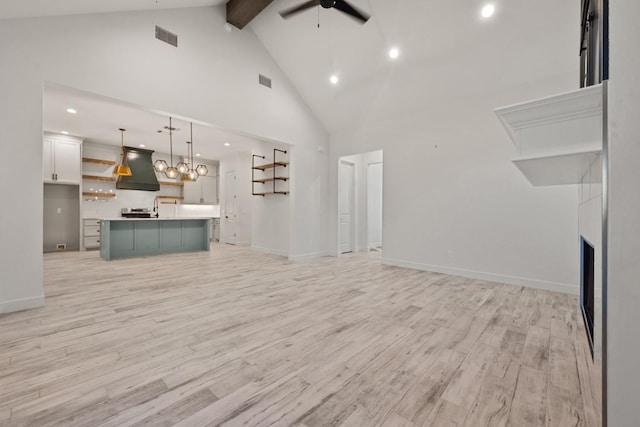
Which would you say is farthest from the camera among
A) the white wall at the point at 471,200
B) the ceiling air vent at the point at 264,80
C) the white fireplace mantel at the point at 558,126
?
the ceiling air vent at the point at 264,80

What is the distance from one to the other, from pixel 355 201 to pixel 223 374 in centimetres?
599

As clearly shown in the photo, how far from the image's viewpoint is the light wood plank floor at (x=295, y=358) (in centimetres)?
146

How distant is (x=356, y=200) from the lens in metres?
7.39

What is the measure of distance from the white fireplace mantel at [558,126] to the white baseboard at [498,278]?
3301 mm

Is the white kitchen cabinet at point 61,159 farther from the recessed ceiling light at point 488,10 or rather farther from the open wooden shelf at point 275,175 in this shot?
the recessed ceiling light at point 488,10

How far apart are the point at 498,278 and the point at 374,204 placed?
13.8 feet

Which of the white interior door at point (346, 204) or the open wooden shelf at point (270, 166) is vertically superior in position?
the open wooden shelf at point (270, 166)

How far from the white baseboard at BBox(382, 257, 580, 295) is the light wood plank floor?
0.20 meters

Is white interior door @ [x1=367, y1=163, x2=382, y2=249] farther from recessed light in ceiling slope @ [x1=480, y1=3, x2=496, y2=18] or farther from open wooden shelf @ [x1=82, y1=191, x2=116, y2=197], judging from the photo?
open wooden shelf @ [x1=82, y1=191, x2=116, y2=197]

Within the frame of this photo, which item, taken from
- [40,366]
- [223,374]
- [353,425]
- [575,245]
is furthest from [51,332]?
[575,245]

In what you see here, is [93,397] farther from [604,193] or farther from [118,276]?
[118,276]

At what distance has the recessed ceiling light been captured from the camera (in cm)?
344

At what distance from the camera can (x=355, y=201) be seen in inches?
291

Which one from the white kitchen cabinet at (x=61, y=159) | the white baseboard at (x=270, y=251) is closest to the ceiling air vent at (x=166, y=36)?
the white baseboard at (x=270, y=251)
